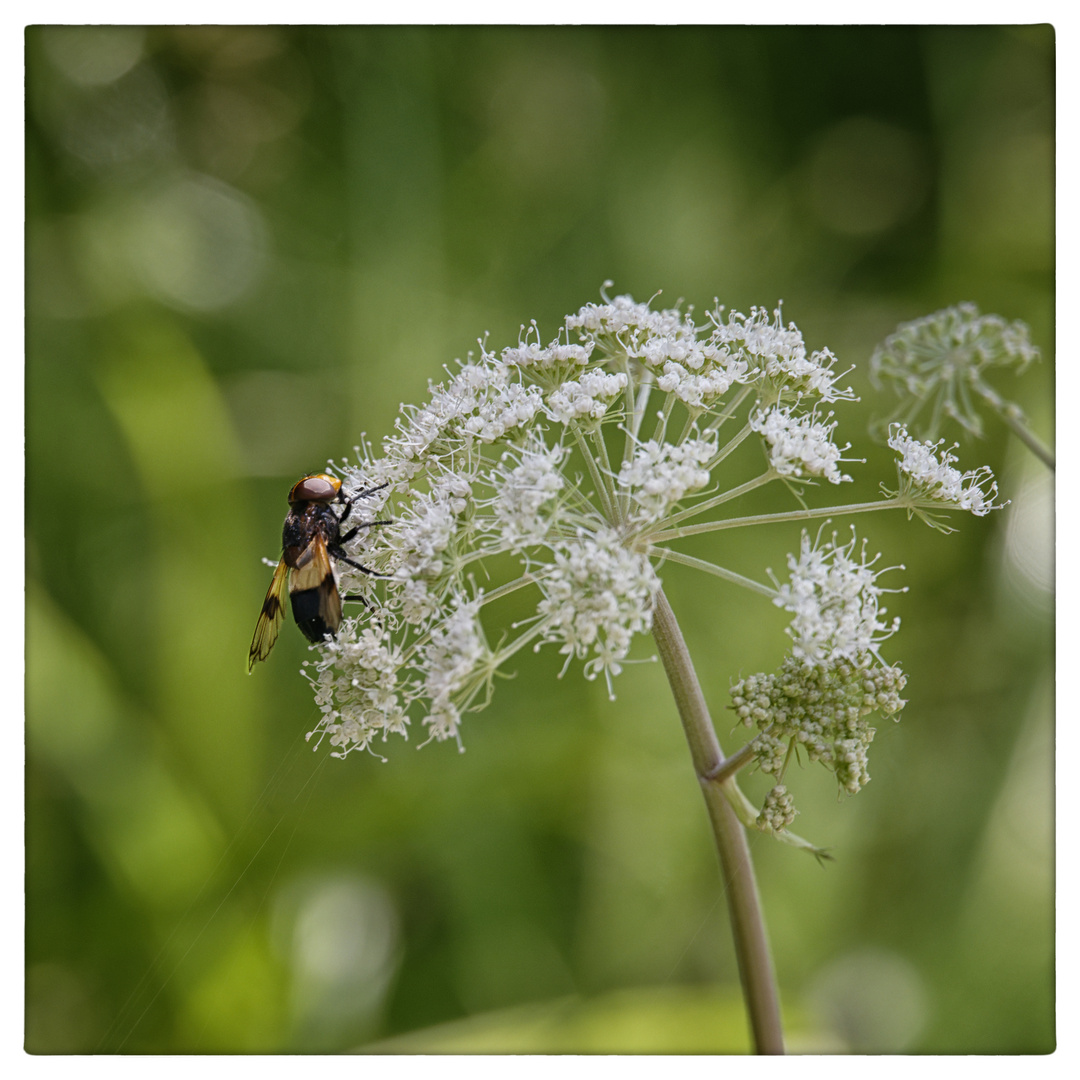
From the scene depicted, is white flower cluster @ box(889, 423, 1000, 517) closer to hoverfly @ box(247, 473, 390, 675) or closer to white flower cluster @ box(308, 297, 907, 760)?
white flower cluster @ box(308, 297, 907, 760)

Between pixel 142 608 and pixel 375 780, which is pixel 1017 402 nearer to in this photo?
pixel 375 780

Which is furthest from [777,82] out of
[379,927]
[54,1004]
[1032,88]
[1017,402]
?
[54,1004]

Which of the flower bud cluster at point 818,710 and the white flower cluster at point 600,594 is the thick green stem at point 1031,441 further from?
the white flower cluster at point 600,594

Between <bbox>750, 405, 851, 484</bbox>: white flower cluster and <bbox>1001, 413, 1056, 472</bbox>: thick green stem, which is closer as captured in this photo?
<bbox>750, 405, 851, 484</bbox>: white flower cluster

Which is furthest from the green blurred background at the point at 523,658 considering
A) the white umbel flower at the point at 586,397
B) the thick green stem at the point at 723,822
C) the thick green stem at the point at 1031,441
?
the white umbel flower at the point at 586,397

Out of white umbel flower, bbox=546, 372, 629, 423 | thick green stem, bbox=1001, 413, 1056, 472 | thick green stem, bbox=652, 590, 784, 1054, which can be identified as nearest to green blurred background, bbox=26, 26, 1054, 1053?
thick green stem, bbox=1001, 413, 1056, 472

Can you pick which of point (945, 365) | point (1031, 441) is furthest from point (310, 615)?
point (1031, 441)

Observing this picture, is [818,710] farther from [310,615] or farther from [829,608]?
[310,615]
